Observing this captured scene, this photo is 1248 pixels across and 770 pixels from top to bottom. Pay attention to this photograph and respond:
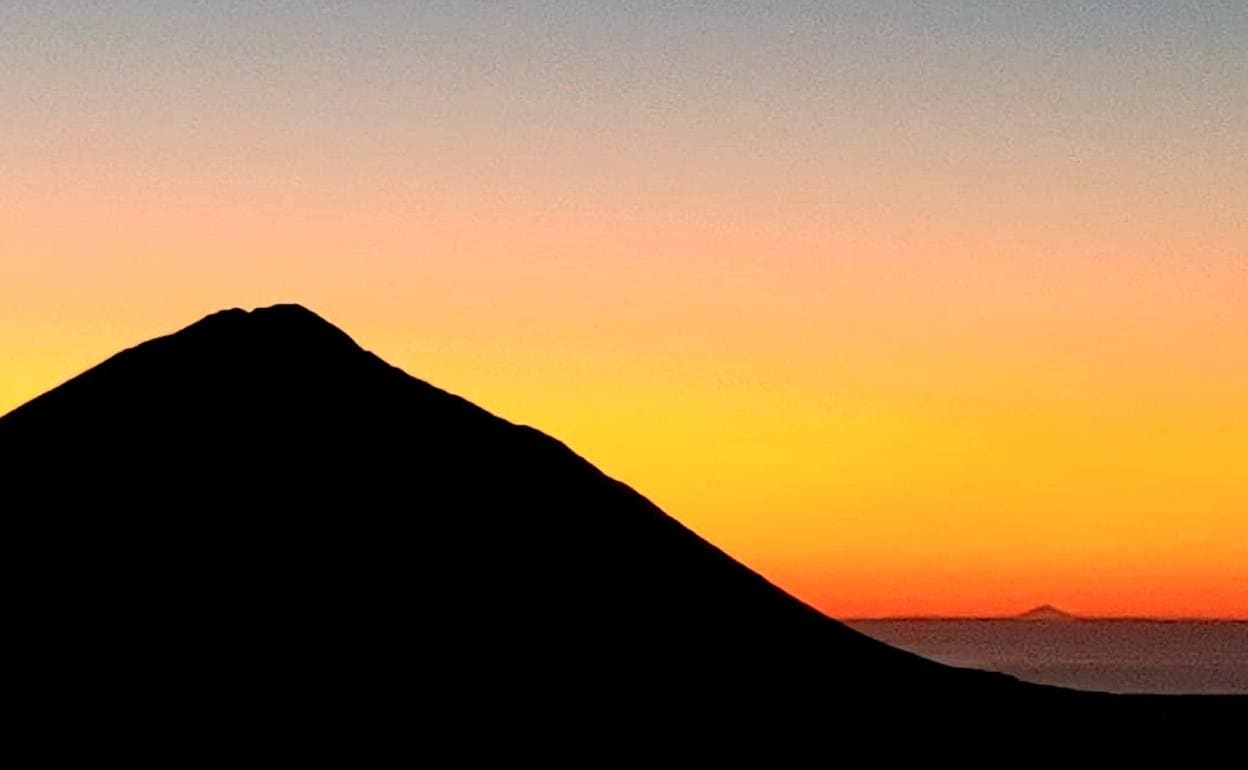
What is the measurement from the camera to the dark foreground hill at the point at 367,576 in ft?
101

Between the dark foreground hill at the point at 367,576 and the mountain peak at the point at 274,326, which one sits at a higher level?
the mountain peak at the point at 274,326

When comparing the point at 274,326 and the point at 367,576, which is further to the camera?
the point at 274,326

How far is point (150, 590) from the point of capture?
31781mm

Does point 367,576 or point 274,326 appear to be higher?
point 274,326

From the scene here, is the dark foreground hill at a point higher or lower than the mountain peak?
lower

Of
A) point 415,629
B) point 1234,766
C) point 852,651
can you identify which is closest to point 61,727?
point 415,629

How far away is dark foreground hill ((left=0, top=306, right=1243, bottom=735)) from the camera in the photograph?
3080cm

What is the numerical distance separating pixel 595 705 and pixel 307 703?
4.20 metres

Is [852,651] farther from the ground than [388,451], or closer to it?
closer to it

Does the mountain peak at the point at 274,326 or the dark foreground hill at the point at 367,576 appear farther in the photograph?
the mountain peak at the point at 274,326

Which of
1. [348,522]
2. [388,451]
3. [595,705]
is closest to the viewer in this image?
[595,705]

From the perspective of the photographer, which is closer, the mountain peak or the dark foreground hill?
the dark foreground hill

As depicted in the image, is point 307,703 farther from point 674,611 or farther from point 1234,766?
point 1234,766

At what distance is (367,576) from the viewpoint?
109ft
